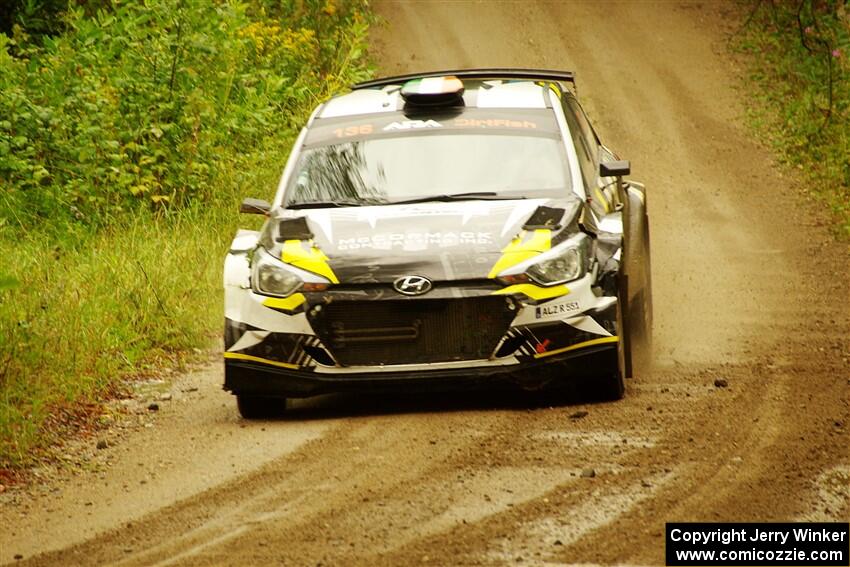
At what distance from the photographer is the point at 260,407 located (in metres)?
8.43

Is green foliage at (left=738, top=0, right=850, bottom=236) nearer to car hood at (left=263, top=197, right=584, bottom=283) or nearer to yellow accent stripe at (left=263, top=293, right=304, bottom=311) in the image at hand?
car hood at (left=263, top=197, right=584, bottom=283)

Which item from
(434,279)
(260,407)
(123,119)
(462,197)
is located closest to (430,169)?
(462,197)

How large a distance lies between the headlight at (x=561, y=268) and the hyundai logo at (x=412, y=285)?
0.52 meters

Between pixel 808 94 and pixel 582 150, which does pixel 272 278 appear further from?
pixel 808 94

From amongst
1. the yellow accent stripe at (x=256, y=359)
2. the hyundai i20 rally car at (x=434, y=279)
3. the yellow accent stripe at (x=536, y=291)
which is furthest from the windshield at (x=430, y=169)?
the yellow accent stripe at (x=256, y=359)

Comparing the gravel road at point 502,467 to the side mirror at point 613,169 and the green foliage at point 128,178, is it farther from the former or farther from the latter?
the side mirror at point 613,169

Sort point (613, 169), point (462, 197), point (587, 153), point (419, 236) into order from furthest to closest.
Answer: point (587, 153)
point (613, 169)
point (462, 197)
point (419, 236)

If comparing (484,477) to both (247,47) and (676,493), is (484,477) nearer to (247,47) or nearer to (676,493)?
(676,493)

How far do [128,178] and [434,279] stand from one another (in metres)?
6.32

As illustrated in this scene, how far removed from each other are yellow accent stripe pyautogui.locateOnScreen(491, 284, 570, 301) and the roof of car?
1916mm

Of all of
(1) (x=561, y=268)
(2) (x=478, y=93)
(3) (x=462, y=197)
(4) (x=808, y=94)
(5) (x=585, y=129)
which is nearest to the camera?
(1) (x=561, y=268)

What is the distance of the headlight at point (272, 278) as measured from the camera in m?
8.06

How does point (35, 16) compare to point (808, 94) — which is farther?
point (808, 94)

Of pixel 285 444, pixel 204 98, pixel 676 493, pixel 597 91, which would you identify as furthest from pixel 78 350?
pixel 597 91
